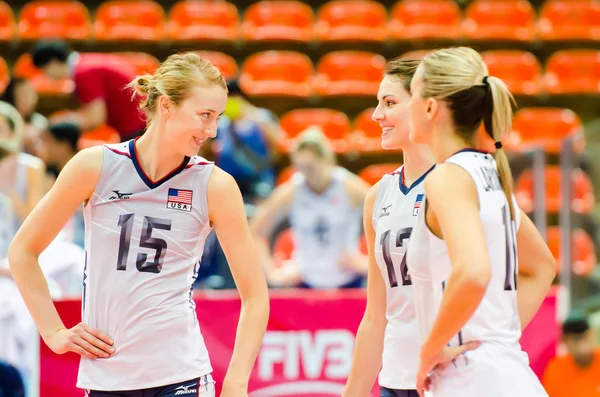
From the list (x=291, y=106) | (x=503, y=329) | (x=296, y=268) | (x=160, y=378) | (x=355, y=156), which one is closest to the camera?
(x=503, y=329)

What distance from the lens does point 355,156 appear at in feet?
31.2

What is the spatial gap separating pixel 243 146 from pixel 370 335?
14.3 feet

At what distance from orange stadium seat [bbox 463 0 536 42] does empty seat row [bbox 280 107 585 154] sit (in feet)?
4.21

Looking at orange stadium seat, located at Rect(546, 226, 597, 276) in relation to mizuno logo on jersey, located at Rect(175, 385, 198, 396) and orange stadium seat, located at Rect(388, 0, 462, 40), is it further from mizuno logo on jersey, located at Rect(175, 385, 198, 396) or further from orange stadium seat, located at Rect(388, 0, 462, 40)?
orange stadium seat, located at Rect(388, 0, 462, 40)

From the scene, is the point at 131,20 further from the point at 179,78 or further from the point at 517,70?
the point at 179,78

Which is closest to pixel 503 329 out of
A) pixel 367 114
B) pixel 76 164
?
pixel 76 164

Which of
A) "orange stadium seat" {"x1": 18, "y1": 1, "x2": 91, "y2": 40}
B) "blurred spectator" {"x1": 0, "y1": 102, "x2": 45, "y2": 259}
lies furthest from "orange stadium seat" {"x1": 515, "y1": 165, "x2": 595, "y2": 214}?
"orange stadium seat" {"x1": 18, "y1": 1, "x2": 91, "y2": 40}

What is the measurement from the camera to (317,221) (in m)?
7.16

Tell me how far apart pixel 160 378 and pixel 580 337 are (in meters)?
3.99

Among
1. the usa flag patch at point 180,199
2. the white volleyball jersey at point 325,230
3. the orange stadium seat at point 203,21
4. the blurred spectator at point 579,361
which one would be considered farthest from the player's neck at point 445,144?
the orange stadium seat at point 203,21

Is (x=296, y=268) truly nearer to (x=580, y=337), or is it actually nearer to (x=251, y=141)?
(x=251, y=141)

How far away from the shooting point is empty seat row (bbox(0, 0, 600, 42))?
10898 mm

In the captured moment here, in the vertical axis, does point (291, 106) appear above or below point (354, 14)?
below

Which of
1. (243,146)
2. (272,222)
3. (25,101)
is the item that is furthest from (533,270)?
(25,101)
